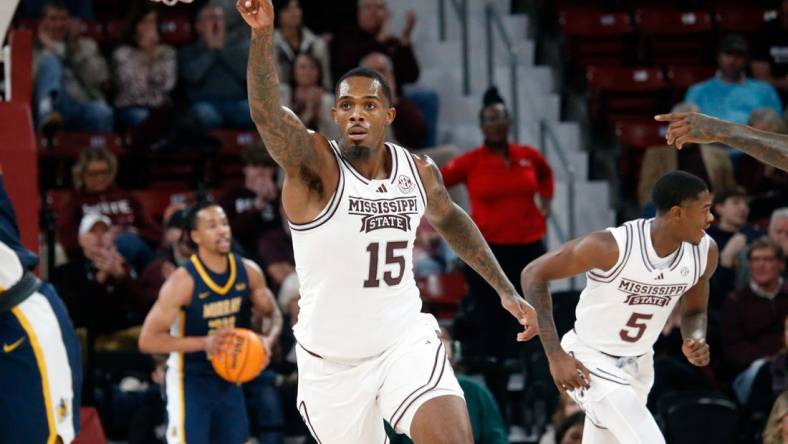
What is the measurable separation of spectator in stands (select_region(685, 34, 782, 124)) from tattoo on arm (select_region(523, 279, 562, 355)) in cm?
531

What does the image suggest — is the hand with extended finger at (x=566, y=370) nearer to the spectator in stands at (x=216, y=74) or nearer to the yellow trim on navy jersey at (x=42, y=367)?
the yellow trim on navy jersey at (x=42, y=367)

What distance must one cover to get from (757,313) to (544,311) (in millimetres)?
3211

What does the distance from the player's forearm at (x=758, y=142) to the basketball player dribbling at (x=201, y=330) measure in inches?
135

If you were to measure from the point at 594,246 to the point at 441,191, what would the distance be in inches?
43.1

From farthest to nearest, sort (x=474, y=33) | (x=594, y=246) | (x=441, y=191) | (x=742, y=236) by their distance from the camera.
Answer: (x=474, y=33)
(x=742, y=236)
(x=594, y=246)
(x=441, y=191)

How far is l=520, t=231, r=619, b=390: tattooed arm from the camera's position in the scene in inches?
296

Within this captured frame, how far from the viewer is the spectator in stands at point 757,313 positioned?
10305mm

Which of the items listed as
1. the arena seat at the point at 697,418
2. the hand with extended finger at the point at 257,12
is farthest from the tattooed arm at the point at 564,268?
the hand with extended finger at the point at 257,12

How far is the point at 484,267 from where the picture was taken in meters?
6.89

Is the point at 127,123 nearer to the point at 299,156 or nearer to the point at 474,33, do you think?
the point at 474,33

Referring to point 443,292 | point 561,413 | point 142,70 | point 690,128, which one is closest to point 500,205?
point 443,292

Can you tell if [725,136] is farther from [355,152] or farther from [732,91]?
Result: [732,91]

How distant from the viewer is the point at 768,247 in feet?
34.2

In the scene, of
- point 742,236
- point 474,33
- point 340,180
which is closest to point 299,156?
point 340,180
